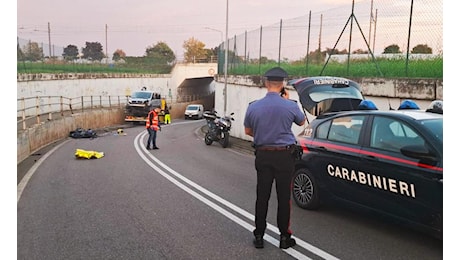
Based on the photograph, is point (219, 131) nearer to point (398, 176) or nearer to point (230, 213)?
point (230, 213)

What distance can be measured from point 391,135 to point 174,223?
3.13 metres

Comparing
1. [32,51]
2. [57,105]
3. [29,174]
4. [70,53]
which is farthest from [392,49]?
[70,53]

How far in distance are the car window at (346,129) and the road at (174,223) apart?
3.59 ft

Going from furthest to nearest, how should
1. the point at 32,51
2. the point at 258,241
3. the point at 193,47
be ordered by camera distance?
the point at 193,47
the point at 32,51
the point at 258,241

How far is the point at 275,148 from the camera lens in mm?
4941

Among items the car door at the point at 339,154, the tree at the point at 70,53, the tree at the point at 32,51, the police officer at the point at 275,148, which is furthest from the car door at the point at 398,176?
the tree at the point at 70,53

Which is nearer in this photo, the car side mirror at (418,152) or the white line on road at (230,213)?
the car side mirror at (418,152)

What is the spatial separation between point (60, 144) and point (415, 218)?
15.3 m

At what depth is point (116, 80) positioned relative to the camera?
4328 centimetres

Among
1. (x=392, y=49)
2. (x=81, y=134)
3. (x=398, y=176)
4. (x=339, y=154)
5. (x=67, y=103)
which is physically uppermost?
(x=392, y=49)

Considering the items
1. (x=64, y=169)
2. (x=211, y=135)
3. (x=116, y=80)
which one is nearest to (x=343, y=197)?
(x=64, y=169)

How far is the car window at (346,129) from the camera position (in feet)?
19.1

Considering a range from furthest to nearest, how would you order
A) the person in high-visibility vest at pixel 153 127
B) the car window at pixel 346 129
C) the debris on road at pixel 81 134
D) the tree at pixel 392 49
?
the debris on road at pixel 81 134 < the person in high-visibility vest at pixel 153 127 < the tree at pixel 392 49 < the car window at pixel 346 129

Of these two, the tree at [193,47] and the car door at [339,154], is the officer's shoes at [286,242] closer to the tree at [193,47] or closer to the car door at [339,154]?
the car door at [339,154]
